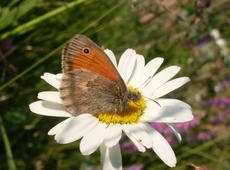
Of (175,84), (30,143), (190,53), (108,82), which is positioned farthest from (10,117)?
(190,53)

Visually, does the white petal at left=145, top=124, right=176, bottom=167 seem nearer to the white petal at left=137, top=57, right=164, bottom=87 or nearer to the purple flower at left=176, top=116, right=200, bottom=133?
the white petal at left=137, top=57, right=164, bottom=87

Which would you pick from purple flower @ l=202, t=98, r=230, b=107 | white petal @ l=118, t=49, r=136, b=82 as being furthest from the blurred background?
white petal @ l=118, t=49, r=136, b=82

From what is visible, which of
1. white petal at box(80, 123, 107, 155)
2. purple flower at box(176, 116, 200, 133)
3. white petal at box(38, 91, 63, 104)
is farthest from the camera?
purple flower at box(176, 116, 200, 133)

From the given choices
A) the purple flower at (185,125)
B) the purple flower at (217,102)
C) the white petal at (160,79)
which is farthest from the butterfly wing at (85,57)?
the purple flower at (217,102)

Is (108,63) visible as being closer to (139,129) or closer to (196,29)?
(139,129)

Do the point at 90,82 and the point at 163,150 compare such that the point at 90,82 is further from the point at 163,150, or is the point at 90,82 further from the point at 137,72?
the point at 163,150

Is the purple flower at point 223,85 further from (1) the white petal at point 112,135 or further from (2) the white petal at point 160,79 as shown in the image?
(1) the white petal at point 112,135
